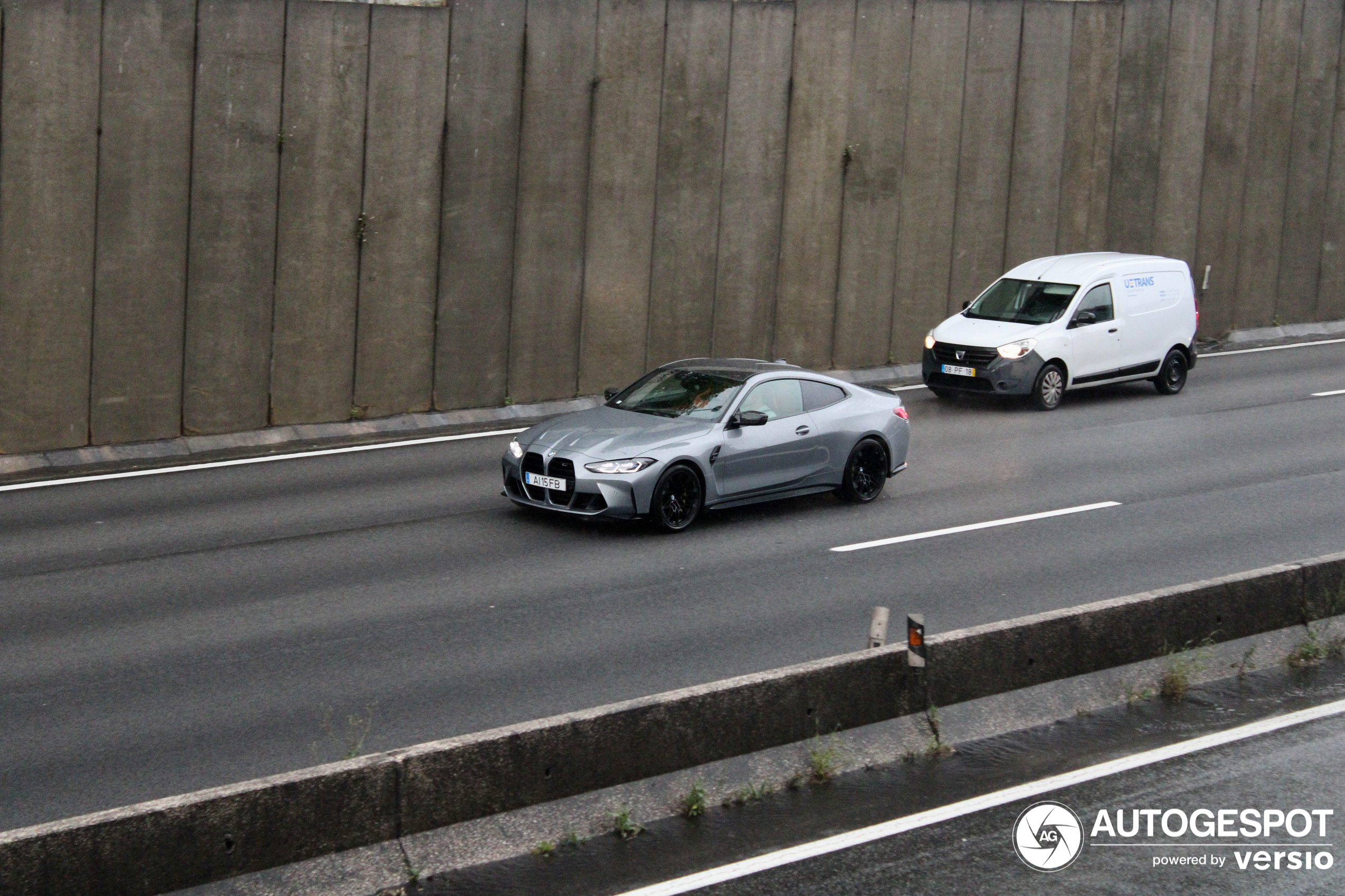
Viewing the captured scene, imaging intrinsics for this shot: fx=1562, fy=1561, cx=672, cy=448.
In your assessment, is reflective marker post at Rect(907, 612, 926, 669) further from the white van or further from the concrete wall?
the white van

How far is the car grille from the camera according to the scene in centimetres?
2047

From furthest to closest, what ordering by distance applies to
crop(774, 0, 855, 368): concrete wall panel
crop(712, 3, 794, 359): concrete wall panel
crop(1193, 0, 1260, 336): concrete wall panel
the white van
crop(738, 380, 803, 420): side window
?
crop(1193, 0, 1260, 336): concrete wall panel
crop(774, 0, 855, 368): concrete wall panel
crop(712, 3, 794, 359): concrete wall panel
the white van
crop(738, 380, 803, 420): side window

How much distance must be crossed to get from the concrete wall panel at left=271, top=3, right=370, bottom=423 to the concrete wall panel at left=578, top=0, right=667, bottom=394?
3265mm

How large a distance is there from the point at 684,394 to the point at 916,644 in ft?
21.3

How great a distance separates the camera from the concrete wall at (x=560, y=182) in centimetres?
1675

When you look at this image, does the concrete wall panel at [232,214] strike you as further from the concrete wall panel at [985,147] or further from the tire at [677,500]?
the concrete wall panel at [985,147]

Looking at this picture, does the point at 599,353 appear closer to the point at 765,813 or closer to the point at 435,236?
the point at 435,236

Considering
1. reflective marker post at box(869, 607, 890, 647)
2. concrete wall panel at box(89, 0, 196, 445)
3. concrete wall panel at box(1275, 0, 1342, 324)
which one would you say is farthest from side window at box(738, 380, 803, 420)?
concrete wall panel at box(1275, 0, 1342, 324)

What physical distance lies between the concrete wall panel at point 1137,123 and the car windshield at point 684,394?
13353mm

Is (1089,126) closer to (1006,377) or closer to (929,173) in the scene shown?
(929,173)

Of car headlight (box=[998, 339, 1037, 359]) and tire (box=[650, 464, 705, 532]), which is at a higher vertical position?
car headlight (box=[998, 339, 1037, 359])

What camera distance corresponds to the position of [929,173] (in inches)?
929

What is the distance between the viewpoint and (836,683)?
326 inches

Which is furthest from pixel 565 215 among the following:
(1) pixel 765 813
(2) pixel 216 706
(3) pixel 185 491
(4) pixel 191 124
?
(1) pixel 765 813
